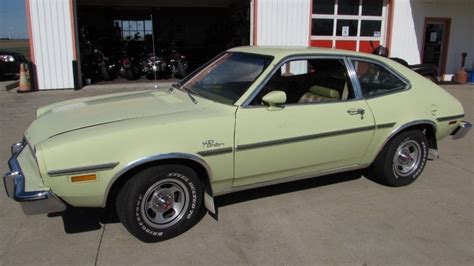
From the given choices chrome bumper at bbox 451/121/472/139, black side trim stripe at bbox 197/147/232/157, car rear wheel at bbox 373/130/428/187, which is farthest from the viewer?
chrome bumper at bbox 451/121/472/139

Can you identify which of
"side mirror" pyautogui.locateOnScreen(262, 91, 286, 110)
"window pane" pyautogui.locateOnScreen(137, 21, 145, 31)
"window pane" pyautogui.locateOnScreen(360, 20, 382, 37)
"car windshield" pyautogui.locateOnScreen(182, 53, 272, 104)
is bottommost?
"side mirror" pyautogui.locateOnScreen(262, 91, 286, 110)

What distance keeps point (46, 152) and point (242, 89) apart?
1733 millimetres

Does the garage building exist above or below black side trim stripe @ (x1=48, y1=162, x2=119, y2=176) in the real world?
above

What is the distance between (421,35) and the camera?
1483 centimetres

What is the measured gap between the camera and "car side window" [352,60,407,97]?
173 inches

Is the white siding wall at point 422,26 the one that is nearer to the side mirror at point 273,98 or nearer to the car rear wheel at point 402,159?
the car rear wheel at point 402,159

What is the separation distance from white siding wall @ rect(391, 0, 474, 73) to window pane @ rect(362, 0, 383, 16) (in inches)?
20.6

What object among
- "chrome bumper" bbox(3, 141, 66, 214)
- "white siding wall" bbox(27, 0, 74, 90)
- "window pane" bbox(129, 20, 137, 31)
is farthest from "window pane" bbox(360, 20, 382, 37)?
"window pane" bbox(129, 20, 137, 31)

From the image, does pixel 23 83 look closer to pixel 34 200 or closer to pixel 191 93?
pixel 191 93

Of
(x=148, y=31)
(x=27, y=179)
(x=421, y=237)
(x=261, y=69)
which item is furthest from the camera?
(x=148, y=31)

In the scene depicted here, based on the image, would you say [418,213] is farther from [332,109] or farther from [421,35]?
[421,35]

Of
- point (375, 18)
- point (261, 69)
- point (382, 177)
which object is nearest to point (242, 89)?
point (261, 69)

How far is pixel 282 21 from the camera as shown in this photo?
13.6m

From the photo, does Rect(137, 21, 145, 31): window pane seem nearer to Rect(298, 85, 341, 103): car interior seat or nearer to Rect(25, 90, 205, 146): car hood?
Rect(25, 90, 205, 146): car hood
